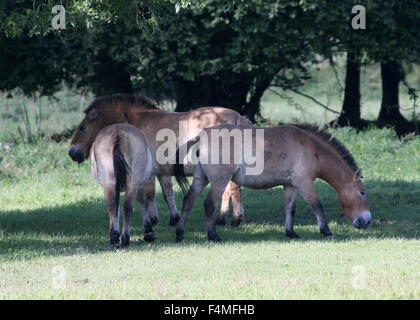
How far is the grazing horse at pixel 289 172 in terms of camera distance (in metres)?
11.7

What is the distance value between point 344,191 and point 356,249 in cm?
157

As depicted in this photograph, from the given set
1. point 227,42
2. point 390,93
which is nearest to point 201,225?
point 227,42

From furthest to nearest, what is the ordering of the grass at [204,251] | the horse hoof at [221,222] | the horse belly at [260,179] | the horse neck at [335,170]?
the horse hoof at [221,222] < the horse neck at [335,170] < the horse belly at [260,179] < the grass at [204,251]

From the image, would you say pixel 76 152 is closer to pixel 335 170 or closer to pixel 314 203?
pixel 314 203

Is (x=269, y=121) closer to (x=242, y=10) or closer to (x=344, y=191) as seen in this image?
(x=242, y=10)

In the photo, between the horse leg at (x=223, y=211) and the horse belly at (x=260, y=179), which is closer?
the horse belly at (x=260, y=179)

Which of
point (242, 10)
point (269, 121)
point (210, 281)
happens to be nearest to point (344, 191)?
point (210, 281)

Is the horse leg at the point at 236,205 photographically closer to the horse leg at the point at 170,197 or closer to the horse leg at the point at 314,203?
the horse leg at the point at 170,197

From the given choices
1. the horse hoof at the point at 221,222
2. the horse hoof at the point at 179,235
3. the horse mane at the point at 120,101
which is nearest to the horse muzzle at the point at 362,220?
the horse hoof at the point at 221,222

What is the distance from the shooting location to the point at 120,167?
11.1 metres

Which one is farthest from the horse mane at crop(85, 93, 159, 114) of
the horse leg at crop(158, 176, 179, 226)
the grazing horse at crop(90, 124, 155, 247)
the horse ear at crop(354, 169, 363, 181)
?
the horse ear at crop(354, 169, 363, 181)

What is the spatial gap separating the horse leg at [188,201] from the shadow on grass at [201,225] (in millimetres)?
165

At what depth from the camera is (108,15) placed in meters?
12.1

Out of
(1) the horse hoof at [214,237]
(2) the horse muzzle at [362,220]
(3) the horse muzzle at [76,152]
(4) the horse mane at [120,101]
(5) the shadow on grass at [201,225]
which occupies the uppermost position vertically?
(4) the horse mane at [120,101]
